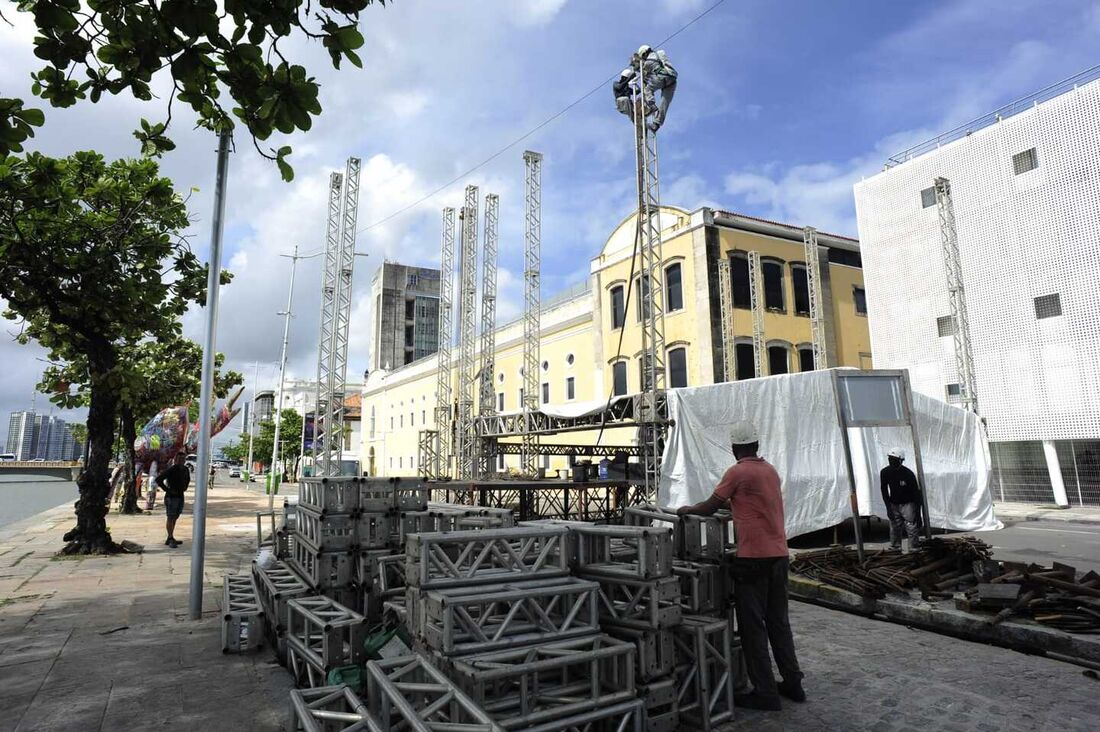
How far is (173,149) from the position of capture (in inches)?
288

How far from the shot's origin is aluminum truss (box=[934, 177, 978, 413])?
25.3 m

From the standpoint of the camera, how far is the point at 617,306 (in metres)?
28.1

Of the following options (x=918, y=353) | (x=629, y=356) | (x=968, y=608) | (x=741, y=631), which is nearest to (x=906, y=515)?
(x=968, y=608)

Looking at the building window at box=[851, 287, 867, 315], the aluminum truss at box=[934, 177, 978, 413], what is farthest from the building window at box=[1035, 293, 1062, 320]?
the building window at box=[851, 287, 867, 315]

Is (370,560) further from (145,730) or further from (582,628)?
(582,628)

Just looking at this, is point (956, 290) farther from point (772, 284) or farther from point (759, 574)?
point (759, 574)

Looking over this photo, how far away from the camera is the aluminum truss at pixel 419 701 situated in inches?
126

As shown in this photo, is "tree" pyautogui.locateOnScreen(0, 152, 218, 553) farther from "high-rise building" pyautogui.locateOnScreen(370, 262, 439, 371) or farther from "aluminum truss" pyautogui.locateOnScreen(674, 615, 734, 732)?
"high-rise building" pyautogui.locateOnScreen(370, 262, 439, 371)

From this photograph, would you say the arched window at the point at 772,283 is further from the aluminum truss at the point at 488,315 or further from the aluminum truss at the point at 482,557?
the aluminum truss at the point at 482,557

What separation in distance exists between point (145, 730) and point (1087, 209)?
31033 mm

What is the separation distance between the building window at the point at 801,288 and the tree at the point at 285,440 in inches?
2158

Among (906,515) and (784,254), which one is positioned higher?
(784,254)

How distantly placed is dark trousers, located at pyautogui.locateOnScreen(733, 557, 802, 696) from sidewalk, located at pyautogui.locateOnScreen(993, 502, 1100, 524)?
59.7 ft

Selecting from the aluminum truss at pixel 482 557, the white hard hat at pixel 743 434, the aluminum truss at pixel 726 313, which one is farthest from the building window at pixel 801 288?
the aluminum truss at pixel 482 557
